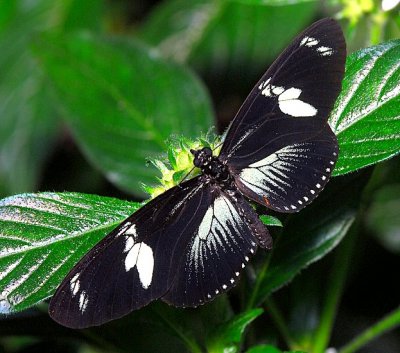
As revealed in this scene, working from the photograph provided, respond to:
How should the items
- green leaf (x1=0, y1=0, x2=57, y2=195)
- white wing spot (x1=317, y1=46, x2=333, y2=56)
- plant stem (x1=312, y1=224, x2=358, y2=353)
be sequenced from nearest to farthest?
white wing spot (x1=317, y1=46, x2=333, y2=56) < plant stem (x1=312, y1=224, x2=358, y2=353) < green leaf (x1=0, y1=0, x2=57, y2=195)

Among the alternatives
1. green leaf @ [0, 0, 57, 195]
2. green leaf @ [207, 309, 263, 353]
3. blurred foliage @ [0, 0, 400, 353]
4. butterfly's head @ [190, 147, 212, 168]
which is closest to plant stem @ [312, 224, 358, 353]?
blurred foliage @ [0, 0, 400, 353]

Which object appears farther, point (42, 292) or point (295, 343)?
point (295, 343)

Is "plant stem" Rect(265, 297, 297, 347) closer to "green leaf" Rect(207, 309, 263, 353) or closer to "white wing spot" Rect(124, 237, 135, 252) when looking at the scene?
"green leaf" Rect(207, 309, 263, 353)

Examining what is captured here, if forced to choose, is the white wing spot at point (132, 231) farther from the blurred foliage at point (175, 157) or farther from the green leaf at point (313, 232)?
the green leaf at point (313, 232)

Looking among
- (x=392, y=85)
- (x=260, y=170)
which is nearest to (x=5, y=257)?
(x=260, y=170)

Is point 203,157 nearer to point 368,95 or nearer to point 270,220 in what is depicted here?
point 270,220

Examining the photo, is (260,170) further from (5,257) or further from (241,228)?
(5,257)

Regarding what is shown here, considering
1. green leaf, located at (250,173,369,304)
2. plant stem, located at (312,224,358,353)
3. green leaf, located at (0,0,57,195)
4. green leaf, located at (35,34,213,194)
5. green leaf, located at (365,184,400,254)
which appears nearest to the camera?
green leaf, located at (250,173,369,304)
